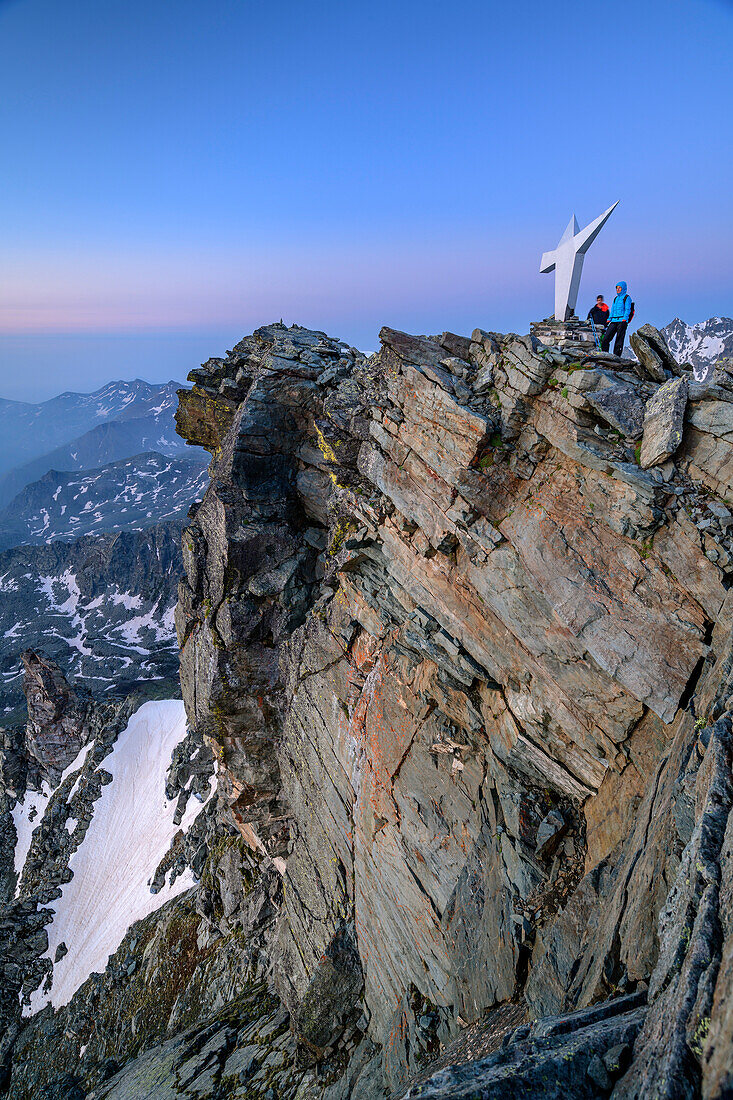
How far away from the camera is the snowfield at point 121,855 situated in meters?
52.9

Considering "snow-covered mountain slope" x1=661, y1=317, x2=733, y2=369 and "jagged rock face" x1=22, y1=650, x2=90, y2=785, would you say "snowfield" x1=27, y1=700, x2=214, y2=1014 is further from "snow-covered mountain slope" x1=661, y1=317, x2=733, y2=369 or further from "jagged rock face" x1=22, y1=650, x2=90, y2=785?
"snow-covered mountain slope" x1=661, y1=317, x2=733, y2=369

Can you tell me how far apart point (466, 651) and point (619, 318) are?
13853 mm

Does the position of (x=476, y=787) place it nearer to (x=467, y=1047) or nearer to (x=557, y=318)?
(x=467, y=1047)

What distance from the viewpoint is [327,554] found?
30.4 meters

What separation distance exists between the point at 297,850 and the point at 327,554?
1987cm

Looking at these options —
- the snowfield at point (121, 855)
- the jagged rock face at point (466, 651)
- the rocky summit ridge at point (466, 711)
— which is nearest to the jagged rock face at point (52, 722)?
the snowfield at point (121, 855)

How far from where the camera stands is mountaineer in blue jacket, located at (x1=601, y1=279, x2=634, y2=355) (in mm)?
18047

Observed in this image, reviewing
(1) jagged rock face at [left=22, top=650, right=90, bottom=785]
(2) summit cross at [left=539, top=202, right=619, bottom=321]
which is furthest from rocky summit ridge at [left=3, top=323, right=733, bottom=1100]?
(1) jagged rock face at [left=22, top=650, right=90, bottom=785]

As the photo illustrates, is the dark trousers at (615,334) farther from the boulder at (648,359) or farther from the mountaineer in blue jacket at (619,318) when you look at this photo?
the boulder at (648,359)

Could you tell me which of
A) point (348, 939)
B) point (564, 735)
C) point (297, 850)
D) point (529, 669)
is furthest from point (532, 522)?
point (297, 850)

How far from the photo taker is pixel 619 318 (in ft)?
59.8

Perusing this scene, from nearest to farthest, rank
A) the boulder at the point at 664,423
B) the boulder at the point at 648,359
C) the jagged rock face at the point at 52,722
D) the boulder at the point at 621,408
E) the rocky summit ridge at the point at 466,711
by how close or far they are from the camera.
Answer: the rocky summit ridge at the point at 466,711 → the boulder at the point at 664,423 → the boulder at the point at 621,408 → the boulder at the point at 648,359 → the jagged rock face at the point at 52,722

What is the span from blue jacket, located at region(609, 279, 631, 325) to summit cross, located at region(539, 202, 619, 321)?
2.86 metres

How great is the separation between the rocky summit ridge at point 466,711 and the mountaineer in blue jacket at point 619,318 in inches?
127
